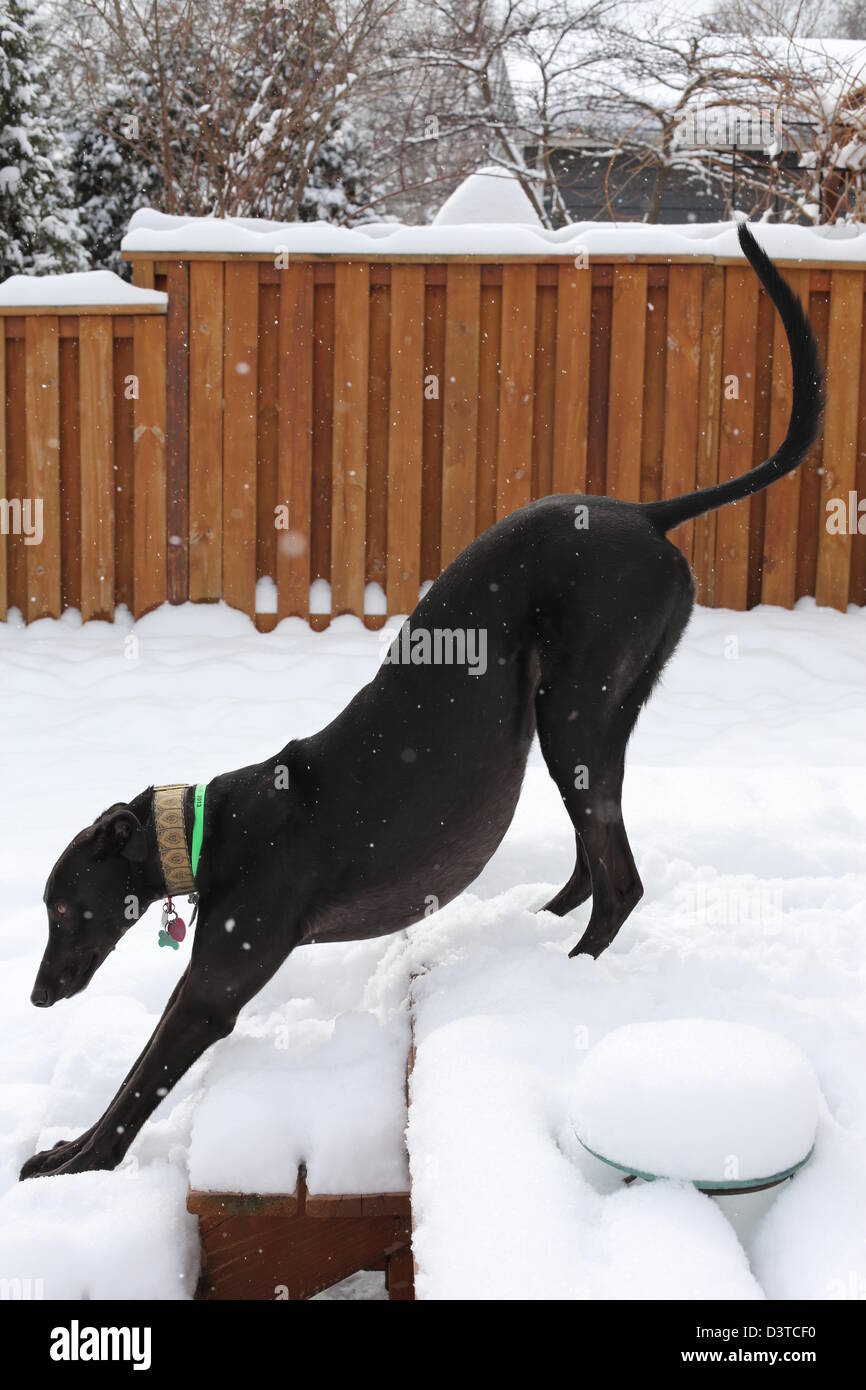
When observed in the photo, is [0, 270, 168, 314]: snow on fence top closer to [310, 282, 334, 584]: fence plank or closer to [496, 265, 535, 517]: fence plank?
[310, 282, 334, 584]: fence plank

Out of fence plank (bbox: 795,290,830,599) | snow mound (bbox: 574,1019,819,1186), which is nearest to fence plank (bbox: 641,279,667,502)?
fence plank (bbox: 795,290,830,599)

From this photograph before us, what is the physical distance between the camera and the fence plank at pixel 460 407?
588 cm

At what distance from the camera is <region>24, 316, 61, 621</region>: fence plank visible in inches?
238

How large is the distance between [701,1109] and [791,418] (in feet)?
4.98

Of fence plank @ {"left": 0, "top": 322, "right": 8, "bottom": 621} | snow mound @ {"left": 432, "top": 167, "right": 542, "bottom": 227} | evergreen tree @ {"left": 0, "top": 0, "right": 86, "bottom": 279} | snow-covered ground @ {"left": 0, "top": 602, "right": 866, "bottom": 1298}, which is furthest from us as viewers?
evergreen tree @ {"left": 0, "top": 0, "right": 86, "bottom": 279}

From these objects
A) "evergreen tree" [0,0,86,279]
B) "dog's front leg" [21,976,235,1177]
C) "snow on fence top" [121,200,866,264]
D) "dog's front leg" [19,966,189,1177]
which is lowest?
"dog's front leg" [19,966,189,1177]

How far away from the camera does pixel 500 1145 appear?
5.69ft

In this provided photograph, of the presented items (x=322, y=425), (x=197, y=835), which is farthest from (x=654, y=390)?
(x=197, y=835)

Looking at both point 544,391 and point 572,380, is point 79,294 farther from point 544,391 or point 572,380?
point 572,380

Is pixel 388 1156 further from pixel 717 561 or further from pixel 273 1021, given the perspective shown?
pixel 717 561

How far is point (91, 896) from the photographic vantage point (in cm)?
240

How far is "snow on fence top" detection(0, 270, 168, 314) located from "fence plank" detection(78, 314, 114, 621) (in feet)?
0.32
